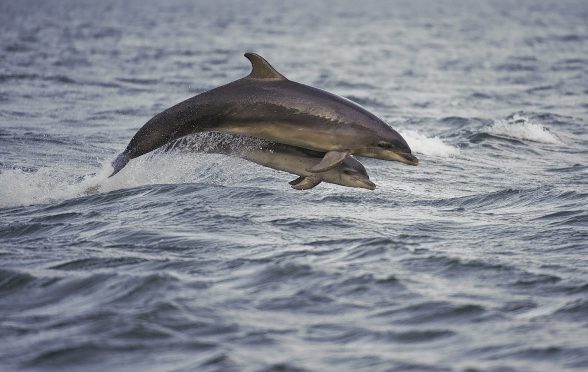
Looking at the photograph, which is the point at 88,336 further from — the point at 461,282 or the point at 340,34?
the point at 340,34

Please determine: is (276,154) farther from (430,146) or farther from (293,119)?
(430,146)

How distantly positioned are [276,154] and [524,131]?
995cm

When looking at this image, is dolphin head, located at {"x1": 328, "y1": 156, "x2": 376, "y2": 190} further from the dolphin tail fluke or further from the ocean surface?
the dolphin tail fluke

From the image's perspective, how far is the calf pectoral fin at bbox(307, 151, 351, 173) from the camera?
12609mm

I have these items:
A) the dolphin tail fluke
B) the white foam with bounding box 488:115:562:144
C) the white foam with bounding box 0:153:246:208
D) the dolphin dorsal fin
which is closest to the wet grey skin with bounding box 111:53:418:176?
the dolphin dorsal fin

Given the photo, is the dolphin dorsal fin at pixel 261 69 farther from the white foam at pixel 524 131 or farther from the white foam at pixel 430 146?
the white foam at pixel 524 131

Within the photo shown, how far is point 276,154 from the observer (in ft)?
45.6

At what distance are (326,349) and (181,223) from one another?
4852 mm

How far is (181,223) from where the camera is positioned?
13.1 meters

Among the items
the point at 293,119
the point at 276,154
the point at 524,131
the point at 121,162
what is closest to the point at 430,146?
the point at 524,131

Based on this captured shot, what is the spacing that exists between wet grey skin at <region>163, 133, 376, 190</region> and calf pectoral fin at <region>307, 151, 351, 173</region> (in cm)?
72

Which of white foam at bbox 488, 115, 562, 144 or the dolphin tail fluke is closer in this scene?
the dolphin tail fluke

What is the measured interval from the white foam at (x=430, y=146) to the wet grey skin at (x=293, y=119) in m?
7.16

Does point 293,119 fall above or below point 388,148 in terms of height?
above
